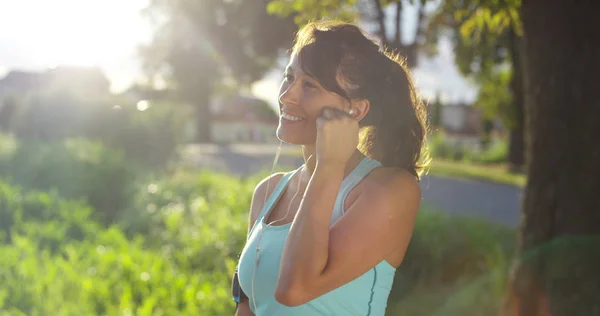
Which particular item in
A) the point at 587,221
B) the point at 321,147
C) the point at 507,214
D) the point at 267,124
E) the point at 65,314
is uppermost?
the point at 321,147

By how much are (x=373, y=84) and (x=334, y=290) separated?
1.69ft

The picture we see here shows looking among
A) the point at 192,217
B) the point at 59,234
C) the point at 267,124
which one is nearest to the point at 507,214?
the point at 192,217

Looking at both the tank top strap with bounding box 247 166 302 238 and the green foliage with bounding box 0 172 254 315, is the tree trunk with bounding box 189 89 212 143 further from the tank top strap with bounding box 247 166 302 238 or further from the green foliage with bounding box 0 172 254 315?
the tank top strap with bounding box 247 166 302 238

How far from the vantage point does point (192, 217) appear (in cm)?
1021

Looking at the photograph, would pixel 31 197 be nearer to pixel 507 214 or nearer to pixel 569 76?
pixel 569 76

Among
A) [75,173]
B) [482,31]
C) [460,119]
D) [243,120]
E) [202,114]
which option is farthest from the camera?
[243,120]

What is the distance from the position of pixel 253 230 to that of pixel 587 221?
12.2 ft

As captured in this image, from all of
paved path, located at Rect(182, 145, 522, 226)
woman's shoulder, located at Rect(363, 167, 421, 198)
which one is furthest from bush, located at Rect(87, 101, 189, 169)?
woman's shoulder, located at Rect(363, 167, 421, 198)

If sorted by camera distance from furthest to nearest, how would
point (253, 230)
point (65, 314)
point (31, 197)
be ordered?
point (31, 197) < point (65, 314) < point (253, 230)

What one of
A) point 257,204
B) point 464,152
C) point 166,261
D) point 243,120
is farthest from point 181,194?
point 243,120

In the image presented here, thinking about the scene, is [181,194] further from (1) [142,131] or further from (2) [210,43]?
(2) [210,43]

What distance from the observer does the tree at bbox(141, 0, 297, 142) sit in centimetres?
1947

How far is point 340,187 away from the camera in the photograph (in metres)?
1.77

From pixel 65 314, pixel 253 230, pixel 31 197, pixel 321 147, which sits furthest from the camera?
pixel 31 197
